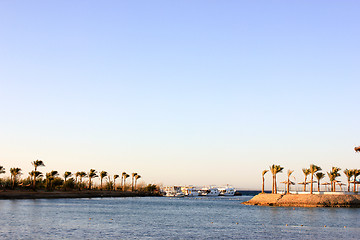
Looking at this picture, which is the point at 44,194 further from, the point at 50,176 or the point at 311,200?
the point at 311,200

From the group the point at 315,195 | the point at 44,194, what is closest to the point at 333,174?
the point at 315,195

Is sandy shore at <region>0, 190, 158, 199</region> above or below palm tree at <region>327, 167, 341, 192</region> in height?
below

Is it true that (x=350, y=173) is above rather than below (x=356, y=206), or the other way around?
above

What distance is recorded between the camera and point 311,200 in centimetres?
10212

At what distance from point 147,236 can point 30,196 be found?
111732 mm

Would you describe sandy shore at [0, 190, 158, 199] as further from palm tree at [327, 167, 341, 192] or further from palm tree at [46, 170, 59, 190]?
palm tree at [327, 167, 341, 192]

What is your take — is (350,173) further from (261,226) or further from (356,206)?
(261,226)

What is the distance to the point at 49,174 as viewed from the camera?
175125 millimetres

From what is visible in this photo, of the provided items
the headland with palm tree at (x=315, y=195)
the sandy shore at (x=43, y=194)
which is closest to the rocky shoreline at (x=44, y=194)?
the sandy shore at (x=43, y=194)

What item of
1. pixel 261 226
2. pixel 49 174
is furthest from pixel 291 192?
pixel 49 174

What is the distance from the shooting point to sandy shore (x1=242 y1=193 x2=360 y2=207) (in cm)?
9862

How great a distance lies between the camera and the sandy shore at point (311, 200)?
9862 centimetres

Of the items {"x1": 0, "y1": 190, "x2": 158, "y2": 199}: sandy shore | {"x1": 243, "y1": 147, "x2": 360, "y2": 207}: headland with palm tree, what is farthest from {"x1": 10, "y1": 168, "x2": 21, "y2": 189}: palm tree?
{"x1": 243, "y1": 147, "x2": 360, "y2": 207}: headland with palm tree

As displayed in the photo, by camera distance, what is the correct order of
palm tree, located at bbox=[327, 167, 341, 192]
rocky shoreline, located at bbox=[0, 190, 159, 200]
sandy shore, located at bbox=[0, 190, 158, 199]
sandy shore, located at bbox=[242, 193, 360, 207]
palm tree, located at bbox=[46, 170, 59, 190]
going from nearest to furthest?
sandy shore, located at bbox=[242, 193, 360, 207], palm tree, located at bbox=[327, 167, 341, 192], sandy shore, located at bbox=[0, 190, 158, 199], rocky shoreline, located at bbox=[0, 190, 159, 200], palm tree, located at bbox=[46, 170, 59, 190]
